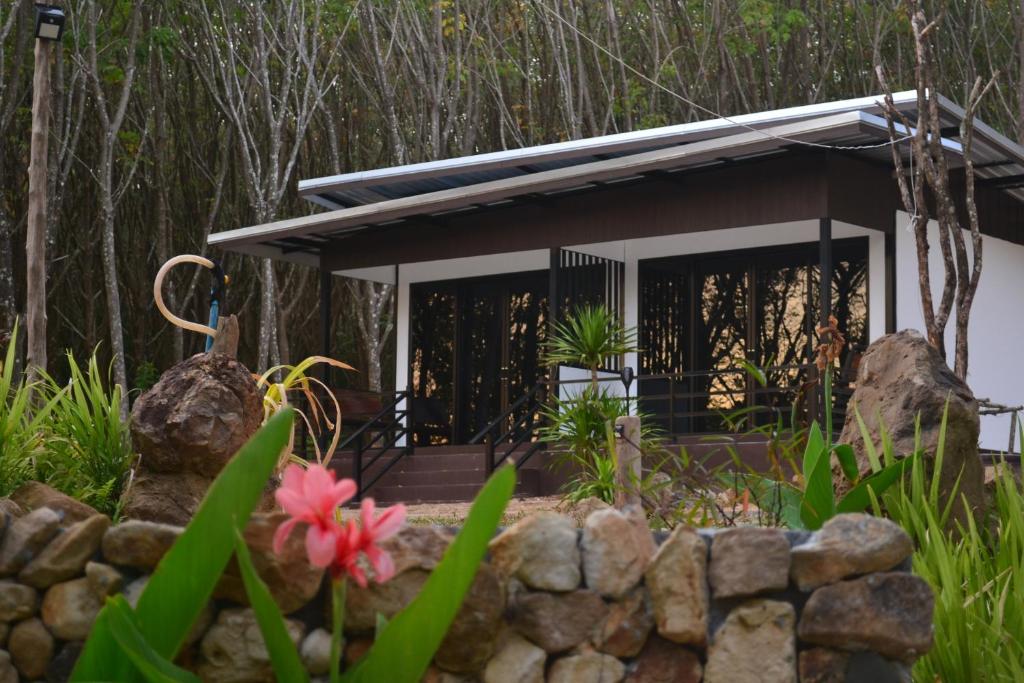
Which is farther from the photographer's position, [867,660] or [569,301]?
[569,301]

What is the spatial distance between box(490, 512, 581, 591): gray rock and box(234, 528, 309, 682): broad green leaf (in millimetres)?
599

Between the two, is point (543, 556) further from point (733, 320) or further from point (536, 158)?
point (733, 320)

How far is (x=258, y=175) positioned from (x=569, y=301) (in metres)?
7.68

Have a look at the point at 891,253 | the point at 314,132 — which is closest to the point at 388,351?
the point at 314,132

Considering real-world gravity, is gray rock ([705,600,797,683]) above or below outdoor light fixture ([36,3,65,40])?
below

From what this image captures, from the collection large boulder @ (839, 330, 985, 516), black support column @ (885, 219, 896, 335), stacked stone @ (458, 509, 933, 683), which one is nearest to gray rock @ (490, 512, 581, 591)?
stacked stone @ (458, 509, 933, 683)

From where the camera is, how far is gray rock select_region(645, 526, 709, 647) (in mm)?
3305

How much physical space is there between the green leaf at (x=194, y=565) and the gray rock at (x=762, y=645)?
3.96 ft

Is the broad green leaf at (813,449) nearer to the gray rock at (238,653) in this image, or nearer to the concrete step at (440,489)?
the gray rock at (238,653)

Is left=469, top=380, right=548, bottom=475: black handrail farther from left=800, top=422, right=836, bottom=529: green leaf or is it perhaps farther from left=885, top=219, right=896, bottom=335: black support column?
left=800, top=422, right=836, bottom=529: green leaf

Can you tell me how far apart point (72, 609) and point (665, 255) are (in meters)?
11.0

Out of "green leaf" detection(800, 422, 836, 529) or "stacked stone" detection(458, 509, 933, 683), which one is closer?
"stacked stone" detection(458, 509, 933, 683)

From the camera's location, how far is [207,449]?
4941 mm

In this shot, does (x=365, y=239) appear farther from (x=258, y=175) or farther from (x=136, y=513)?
(x=136, y=513)
